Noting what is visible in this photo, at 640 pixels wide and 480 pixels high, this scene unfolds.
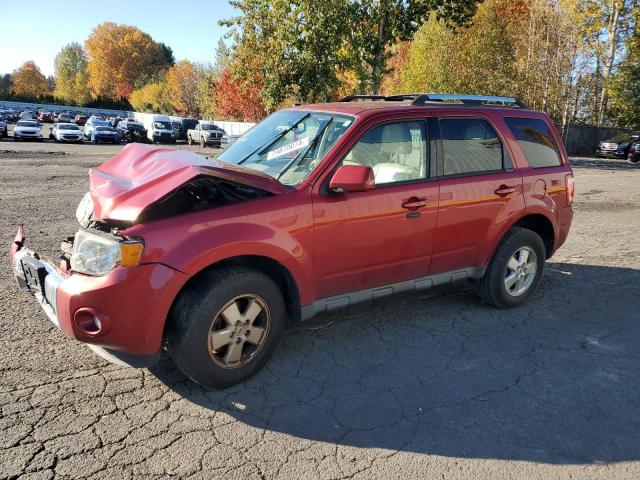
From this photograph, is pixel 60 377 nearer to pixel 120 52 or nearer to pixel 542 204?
pixel 542 204

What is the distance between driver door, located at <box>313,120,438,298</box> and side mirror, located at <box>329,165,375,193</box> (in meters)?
0.17

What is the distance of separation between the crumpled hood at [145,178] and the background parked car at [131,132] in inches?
1363

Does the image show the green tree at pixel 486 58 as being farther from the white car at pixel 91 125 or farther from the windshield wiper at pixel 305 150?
the windshield wiper at pixel 305 150

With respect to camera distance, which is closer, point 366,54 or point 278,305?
point 278,305

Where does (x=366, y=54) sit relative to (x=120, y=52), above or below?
below

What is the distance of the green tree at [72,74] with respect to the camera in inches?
4035

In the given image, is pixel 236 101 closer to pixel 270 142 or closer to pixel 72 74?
pixel 270 142

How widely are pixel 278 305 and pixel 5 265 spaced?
381cm

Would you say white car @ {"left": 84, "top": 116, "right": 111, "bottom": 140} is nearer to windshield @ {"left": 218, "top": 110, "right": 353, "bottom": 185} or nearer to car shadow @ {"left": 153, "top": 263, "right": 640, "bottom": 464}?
windshield @ {"left": 218, "top": 110, "right": 353, "bottom": 185}

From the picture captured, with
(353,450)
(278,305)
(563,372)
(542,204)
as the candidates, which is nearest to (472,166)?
(542,204)

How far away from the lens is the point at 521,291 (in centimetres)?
496

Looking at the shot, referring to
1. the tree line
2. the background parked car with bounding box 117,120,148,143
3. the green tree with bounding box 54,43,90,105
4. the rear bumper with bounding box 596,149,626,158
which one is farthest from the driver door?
the green tree with bounding box 54,43,90,105

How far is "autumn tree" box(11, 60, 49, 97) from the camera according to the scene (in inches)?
4313

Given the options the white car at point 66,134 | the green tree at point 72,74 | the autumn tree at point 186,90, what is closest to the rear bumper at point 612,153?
the white car at point 66,134
